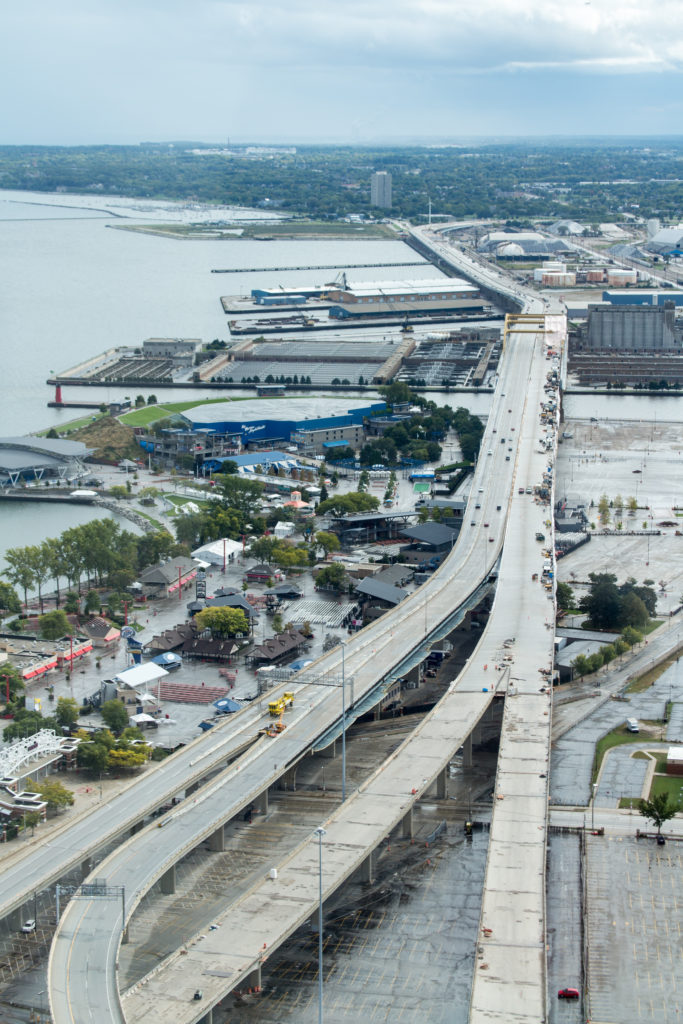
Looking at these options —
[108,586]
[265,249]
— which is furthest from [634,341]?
[265,249]

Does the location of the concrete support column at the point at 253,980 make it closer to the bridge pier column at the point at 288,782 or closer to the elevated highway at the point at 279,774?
the elevated highway at the point at 279,774

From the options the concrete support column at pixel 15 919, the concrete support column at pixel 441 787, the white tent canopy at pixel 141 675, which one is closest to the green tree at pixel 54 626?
the white tent canopy at pixel 141 675

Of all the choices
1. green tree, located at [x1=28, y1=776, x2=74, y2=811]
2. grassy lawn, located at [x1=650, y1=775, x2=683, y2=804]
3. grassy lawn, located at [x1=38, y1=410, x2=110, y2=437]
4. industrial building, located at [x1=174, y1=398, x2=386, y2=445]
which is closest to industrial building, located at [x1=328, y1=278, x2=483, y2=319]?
industrial building, located at [x1=174, y1=398, x2=386, y2=445]

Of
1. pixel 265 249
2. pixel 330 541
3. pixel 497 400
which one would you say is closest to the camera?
pixel 330 541

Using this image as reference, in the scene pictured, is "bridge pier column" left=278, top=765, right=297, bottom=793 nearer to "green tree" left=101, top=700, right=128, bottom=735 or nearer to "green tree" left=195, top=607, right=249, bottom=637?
"green tree" left=101, top=700, right=128, bottom=735

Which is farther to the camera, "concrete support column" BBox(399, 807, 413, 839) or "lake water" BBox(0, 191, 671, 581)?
"lake water" BBox(0, 191, 671, 581)

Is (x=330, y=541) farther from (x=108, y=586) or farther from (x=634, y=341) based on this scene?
(x=634, y=341)

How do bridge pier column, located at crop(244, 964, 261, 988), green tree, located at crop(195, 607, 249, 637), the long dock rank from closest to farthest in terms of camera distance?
1. bridge pier column, located at crop(244, 964, 261, 988)
2. green tree, located at crop(195, 607, 249, 637)
3. the long dock
